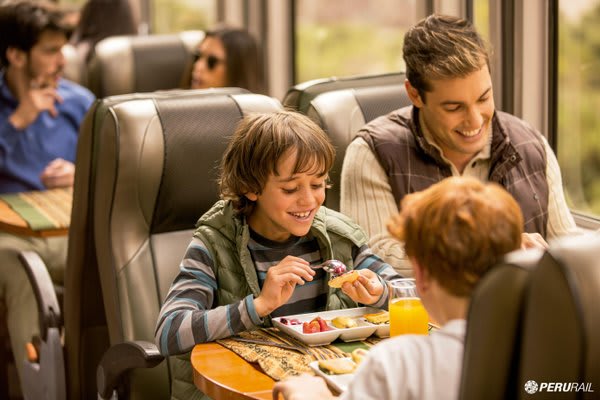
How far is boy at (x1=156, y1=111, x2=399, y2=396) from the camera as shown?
206cm

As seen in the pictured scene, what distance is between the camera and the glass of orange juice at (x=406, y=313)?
1.96 m

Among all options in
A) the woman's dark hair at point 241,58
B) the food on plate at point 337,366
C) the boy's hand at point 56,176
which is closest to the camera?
the food on plate at point 337,366

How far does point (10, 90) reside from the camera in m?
4.11

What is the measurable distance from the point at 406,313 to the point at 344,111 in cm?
98

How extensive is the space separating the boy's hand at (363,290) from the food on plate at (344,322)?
0.07 m

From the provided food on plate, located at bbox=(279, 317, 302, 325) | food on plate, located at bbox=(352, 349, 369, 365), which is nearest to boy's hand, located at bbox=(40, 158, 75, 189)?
food on plate, located at bbox=(279, 317, 302, 325)

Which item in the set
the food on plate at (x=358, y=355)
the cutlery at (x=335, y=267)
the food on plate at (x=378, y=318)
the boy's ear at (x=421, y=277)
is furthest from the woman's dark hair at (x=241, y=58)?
the boy's ear at (x=421, y=277)

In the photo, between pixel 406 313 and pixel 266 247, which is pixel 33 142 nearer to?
pixel 266 247

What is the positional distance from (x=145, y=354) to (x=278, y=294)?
38cm

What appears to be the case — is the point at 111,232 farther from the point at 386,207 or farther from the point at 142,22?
the point at 142,22

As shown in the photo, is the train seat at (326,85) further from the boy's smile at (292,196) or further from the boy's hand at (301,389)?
the boy's hand at (301,389)

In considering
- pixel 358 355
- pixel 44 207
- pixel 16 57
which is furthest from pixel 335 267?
pixel 16 57

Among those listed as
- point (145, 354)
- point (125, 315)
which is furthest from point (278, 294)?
point (125, 315)

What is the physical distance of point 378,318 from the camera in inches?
82.1
